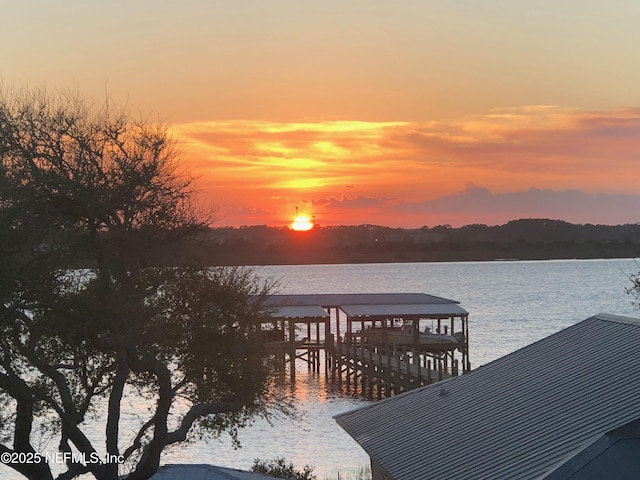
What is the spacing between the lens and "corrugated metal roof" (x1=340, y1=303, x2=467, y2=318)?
61103mm

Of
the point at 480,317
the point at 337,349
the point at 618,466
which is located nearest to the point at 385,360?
the point at 337,349

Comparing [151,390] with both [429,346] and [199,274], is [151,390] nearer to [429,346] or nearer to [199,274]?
[199,274]

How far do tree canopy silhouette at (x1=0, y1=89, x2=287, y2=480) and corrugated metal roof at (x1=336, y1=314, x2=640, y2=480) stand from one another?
4281 mm

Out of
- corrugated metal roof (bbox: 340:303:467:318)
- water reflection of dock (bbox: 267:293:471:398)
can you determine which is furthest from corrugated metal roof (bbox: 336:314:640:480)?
corrugated metal roof (bbox: 340:303:467:318)

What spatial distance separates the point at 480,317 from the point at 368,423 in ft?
335

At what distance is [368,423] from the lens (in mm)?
25016

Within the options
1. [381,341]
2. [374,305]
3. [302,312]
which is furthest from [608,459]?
[374,305]

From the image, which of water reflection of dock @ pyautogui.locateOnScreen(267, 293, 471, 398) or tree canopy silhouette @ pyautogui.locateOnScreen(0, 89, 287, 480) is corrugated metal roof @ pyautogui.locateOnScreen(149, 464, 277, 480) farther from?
water reflection of dock @ pyautogui.locateOnScreen(267, 293, 471, 398)

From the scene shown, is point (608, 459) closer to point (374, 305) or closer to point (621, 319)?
point (621, 319)

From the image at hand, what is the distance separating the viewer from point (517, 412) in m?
20.2

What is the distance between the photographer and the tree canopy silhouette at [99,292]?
20.3 metres

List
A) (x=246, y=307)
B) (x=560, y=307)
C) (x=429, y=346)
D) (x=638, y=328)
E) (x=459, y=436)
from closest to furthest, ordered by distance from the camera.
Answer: (x=459, y=436) < (x=638, y=328) < (x=246, y=307) < (x=429, y=346) < (x=560, y=307)

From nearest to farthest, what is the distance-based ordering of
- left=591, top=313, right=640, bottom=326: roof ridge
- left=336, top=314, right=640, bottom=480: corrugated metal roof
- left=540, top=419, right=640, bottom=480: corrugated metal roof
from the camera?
left=540, top=419, right=640, bottom=480: corrugated metal roof, left=336, top=314, right=640, bottom=480: corrugated metal roof, left=591, top=313, right=640, bottom=326: roof ridge

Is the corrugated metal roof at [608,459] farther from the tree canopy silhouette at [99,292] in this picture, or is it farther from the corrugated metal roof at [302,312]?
the corrugated metal roof at [302,312]
